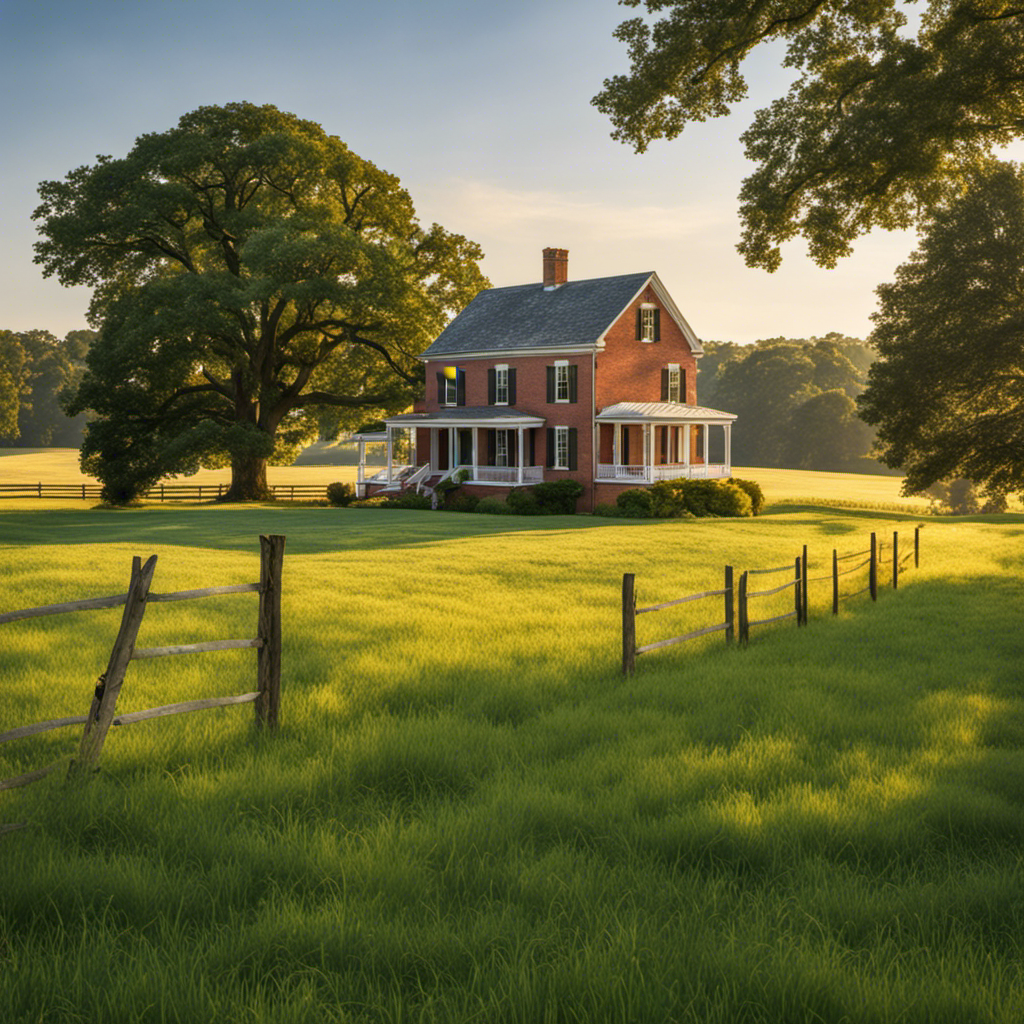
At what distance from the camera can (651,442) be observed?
→ 41.8 metres

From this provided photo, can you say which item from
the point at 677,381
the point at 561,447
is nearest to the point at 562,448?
the point at 561,447

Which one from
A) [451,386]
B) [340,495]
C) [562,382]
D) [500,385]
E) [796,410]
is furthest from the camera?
[796,410]

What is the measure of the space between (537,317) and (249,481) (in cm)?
1724

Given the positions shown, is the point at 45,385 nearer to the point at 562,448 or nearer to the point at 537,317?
the point at 537,317

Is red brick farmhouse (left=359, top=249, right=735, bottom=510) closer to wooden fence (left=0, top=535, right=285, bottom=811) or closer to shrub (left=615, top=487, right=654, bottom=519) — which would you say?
shrub (left=615, top=487, right=654, bottom=519)

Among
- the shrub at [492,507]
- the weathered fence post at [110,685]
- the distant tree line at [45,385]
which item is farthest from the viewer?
the distant tree line at [45,385]

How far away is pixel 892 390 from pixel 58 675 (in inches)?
1470

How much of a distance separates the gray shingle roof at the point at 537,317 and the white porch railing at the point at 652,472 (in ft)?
18.9

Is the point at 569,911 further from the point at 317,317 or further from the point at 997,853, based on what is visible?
the point at 317,317

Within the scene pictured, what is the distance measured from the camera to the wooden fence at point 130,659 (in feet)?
19.7

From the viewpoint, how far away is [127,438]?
46.1 m

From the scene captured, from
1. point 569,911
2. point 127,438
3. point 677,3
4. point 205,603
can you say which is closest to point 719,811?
point 569,911

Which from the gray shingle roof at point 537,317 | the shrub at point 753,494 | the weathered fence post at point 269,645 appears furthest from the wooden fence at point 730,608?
the gray shingle roof at point 537,317

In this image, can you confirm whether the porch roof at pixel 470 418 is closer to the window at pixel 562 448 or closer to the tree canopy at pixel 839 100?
the window at pixel 562 448
